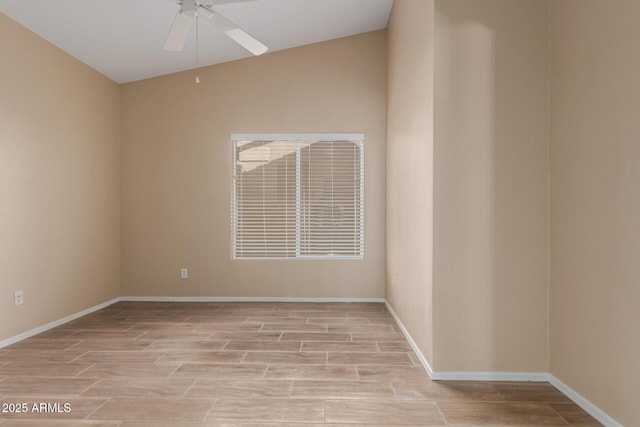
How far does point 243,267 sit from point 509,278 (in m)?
3.40

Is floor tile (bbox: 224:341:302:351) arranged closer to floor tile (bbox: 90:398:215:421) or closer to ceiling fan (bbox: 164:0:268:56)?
floor tile (bbox: 90:398:215:421)

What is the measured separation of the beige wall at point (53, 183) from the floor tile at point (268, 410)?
95.3 inches

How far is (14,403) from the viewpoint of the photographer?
96.4 inches

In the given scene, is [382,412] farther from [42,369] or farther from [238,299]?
[238,299]

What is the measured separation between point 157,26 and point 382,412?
3.91m

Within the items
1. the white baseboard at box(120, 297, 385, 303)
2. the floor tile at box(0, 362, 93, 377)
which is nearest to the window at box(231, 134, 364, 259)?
the white baseboard at box(120, 297, 385, 303)

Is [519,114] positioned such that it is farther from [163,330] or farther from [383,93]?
[163,330]

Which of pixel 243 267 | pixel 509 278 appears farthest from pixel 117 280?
pixel 509 278

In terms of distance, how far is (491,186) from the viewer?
2750mm

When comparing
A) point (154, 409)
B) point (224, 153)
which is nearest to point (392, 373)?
point (154, 409)

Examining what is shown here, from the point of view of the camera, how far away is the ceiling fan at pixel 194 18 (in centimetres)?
291

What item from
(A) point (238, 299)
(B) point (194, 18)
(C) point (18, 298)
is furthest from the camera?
(A) point (238, 299)

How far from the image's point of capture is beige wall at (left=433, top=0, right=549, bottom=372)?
274cm

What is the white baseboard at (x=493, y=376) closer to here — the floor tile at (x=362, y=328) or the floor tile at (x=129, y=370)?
the floor tile at (x=362, y=328)
